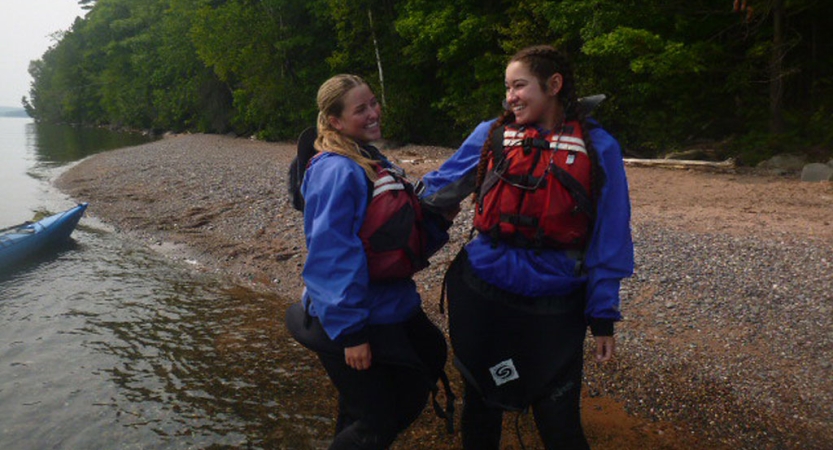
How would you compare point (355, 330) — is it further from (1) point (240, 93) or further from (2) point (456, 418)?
(1) point (240, 93)

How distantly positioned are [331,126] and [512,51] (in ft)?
55.9

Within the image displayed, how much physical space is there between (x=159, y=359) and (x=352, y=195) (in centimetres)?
487

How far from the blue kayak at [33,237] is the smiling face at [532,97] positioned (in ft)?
34.9

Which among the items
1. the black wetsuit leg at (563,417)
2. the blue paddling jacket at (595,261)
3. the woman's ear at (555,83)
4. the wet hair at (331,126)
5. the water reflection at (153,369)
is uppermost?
the woman's ear at (555,83)

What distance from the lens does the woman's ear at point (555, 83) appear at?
2715mm

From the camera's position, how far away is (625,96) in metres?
17.0

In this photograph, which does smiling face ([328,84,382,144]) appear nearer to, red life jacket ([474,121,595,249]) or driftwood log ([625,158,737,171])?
red life jacket ([474,121,595,249])

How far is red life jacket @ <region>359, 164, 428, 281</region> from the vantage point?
264 centimetres

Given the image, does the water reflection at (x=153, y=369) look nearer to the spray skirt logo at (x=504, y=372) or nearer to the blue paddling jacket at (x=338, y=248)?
the spray skirt logo at (x=504, y=372)

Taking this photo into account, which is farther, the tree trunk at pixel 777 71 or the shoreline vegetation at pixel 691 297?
the tree trunk at pixel 777 71

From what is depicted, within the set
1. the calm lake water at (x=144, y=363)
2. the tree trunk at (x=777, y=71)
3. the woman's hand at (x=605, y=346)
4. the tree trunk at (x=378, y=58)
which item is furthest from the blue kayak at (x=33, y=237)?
the tree trunk at (x=777, y=71)

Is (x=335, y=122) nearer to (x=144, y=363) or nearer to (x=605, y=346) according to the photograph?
(x=605, y=346)

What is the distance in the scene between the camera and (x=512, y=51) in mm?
18734

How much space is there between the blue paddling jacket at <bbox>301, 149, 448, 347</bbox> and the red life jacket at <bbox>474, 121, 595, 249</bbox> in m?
0.63
